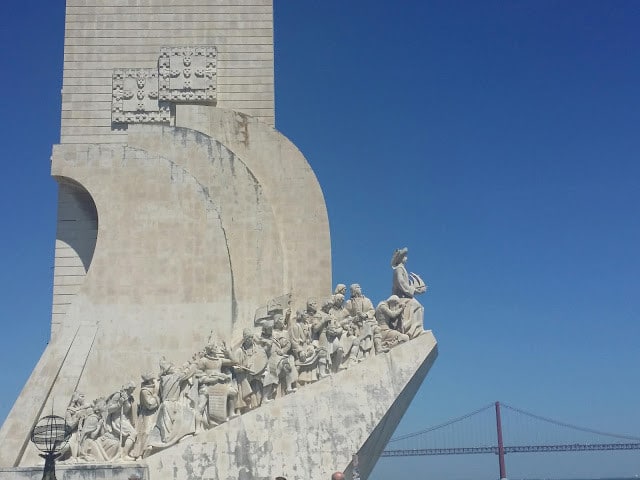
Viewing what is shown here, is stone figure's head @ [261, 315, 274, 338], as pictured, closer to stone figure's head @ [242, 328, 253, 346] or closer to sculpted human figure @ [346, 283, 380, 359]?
stone figure's head @ [242, 328, 253, 346]

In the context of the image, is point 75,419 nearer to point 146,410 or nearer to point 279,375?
point 146,410

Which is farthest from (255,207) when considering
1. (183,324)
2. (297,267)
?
(183,324)

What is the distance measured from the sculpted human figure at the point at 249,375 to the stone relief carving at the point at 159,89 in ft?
17.8

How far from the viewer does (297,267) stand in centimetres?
1484

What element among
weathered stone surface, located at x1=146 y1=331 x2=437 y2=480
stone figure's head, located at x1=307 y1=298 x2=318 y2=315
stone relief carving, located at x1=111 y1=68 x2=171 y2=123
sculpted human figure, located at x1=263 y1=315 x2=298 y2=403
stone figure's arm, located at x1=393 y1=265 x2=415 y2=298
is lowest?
weathered stone surface, located at x1=146 y1=331 x2=437 y2=480

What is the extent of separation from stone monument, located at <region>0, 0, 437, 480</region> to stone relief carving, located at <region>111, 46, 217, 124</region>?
0.03 metres

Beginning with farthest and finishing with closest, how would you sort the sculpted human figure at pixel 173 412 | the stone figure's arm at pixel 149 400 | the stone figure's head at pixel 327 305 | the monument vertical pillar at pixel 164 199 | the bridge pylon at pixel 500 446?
the bridge pylon at pixel 500 446
the monument vertical pillar at pixel 164 199
the stone figure's head at pixel 327 305
the stone figure's arm at pixel 149 400
the sculpted human figure at pixel 173 412

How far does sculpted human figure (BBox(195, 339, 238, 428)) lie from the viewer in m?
11.8

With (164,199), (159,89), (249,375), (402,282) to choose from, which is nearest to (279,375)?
(249,375)

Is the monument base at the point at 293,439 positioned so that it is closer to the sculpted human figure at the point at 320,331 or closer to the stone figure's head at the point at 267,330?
the sculpted human figure at the point at 320,331

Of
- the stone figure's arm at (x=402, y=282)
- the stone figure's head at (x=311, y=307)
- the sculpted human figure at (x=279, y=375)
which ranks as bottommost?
the sculpted human figure at (x=279, y=375)

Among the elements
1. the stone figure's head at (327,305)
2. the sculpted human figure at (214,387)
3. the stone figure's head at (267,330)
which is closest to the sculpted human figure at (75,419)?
the sculpted human figure at (214,387)

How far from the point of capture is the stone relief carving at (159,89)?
15.6 m

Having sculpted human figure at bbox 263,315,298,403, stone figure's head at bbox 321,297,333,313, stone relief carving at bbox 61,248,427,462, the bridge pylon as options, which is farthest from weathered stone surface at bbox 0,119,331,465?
the bridge pylon
